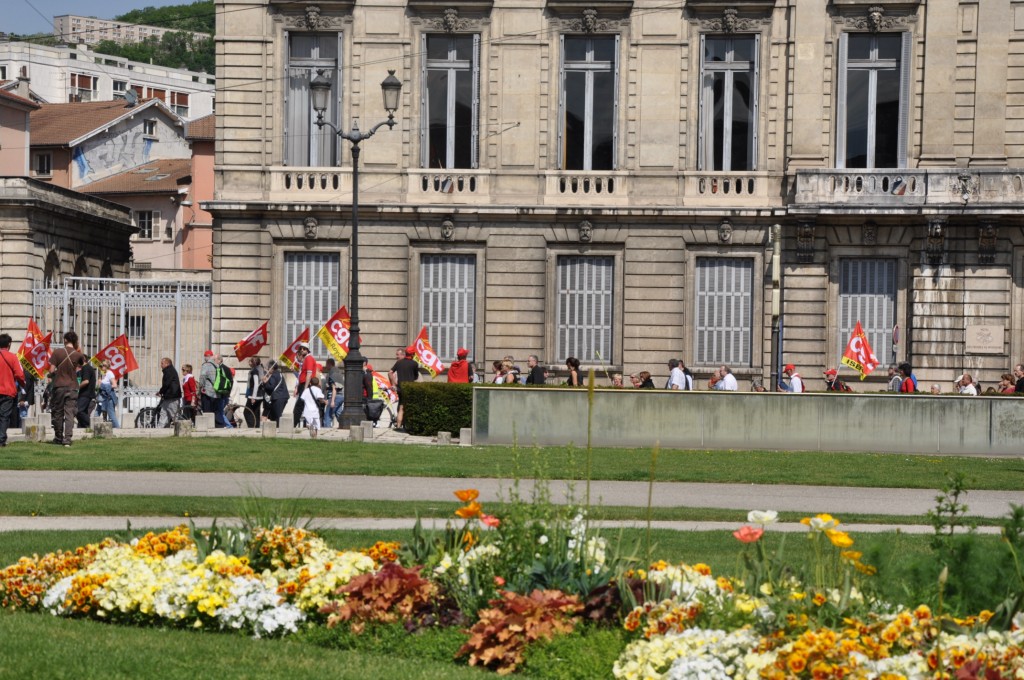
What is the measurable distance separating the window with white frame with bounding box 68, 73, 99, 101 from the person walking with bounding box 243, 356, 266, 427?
266 feet

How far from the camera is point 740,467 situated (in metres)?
23.3

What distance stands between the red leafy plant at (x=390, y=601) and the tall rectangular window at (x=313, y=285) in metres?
27.1

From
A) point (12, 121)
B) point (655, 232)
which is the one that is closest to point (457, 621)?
point (655, 232)

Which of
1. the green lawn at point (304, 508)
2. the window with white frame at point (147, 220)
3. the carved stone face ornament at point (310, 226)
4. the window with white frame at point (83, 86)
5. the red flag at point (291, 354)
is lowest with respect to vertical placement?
the green lawn at point (304, 508)

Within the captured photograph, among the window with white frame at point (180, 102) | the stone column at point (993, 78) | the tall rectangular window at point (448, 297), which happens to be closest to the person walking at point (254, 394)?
the tall rectangular window at point (448, 297)

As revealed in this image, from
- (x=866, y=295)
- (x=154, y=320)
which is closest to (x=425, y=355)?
(x=154, y=320)

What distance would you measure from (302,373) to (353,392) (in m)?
2.49

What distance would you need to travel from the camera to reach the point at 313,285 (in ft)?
123

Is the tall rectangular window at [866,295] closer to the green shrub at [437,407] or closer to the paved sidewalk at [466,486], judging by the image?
the green shrub at [437,407]

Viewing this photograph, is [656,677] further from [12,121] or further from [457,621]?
[12,121]

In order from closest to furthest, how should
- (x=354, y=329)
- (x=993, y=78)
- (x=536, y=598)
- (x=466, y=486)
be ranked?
(x=536, y=598) < (x=466, y=486) < (x=354, y=329) < (x=993, y=78)

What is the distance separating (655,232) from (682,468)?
1440 centimetres

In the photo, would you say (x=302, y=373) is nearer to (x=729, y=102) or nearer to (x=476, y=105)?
(x=476, y=105)

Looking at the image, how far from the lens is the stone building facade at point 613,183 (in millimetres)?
36094
